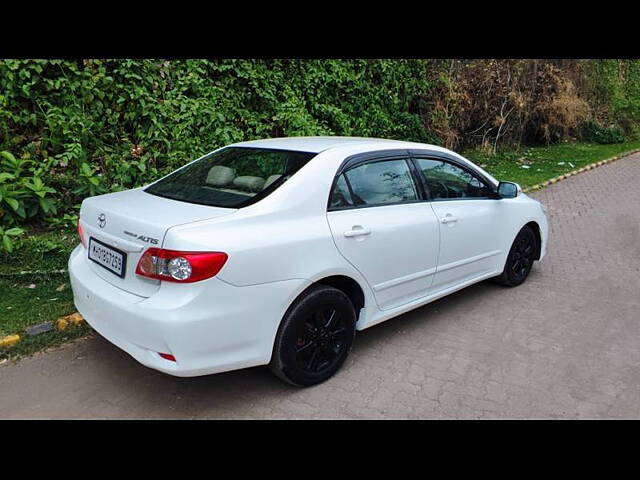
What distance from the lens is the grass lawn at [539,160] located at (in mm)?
11016

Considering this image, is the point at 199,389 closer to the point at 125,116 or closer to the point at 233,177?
the point at 233,177

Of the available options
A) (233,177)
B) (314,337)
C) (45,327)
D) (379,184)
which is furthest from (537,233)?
(45,327)

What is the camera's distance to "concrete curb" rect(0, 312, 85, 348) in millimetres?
3473

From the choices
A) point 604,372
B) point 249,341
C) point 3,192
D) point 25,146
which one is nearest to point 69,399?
point 249,341

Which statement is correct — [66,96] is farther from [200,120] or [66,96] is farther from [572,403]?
[572,403]

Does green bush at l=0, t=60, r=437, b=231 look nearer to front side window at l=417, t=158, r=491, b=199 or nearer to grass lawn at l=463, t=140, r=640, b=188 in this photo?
front side window at l=417, t=158, r=491, b=199

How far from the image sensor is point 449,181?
4.11 m

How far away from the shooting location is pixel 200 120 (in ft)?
21.3

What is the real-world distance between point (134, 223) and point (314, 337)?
4.06 feet

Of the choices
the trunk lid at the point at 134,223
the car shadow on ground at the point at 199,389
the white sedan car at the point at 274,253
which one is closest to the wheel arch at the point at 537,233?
the white sedan car at the point at 274,253

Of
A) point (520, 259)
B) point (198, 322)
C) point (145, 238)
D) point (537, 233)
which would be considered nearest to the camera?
point (198, 322)

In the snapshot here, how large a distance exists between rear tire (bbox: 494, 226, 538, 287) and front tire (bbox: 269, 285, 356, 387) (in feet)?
7.29

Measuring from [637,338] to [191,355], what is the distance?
10.9ft

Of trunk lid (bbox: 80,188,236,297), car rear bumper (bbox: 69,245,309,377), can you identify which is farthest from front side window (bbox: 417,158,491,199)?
trunk lid (bbox: 80,188,236,297)
